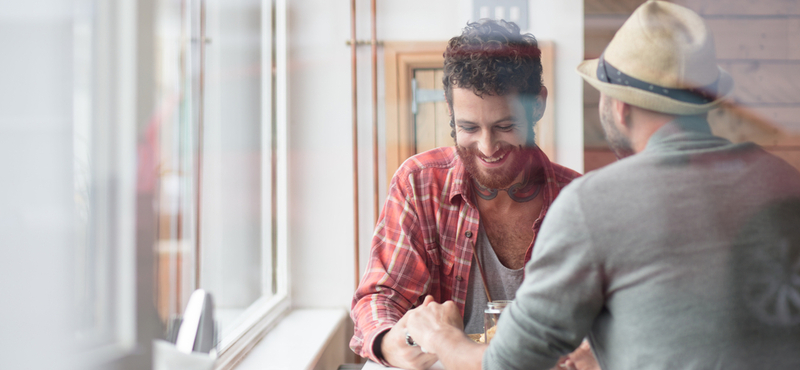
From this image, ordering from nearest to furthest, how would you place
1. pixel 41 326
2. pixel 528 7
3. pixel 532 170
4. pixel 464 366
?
pixel 41 326, pixel 464 366, pixel 532 170, pixel 528 7

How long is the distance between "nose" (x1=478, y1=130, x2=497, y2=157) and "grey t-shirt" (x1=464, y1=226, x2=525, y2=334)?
11 cm

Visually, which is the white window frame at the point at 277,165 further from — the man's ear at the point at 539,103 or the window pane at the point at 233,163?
the man's ear at the point at 539,103

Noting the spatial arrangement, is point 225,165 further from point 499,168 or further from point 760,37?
point 760,37

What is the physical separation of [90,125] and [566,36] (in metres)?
0.56

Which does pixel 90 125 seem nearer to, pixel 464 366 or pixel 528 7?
pixel 464 366

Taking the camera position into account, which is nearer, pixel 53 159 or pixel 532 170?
pixel 53 159

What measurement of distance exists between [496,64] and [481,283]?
0.27m

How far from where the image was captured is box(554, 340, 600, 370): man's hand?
1.54 ft

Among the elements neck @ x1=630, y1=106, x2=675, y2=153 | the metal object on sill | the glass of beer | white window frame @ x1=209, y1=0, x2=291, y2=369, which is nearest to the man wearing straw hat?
neck @ x1=630, y1=106, x2=675, y2=153

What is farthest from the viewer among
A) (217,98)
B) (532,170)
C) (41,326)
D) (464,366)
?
(217,98)

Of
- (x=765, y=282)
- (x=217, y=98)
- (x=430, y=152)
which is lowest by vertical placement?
(x=765, y=282)

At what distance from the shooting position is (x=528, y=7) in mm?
767

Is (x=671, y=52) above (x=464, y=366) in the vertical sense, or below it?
above

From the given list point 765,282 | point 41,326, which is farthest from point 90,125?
point 765,282
